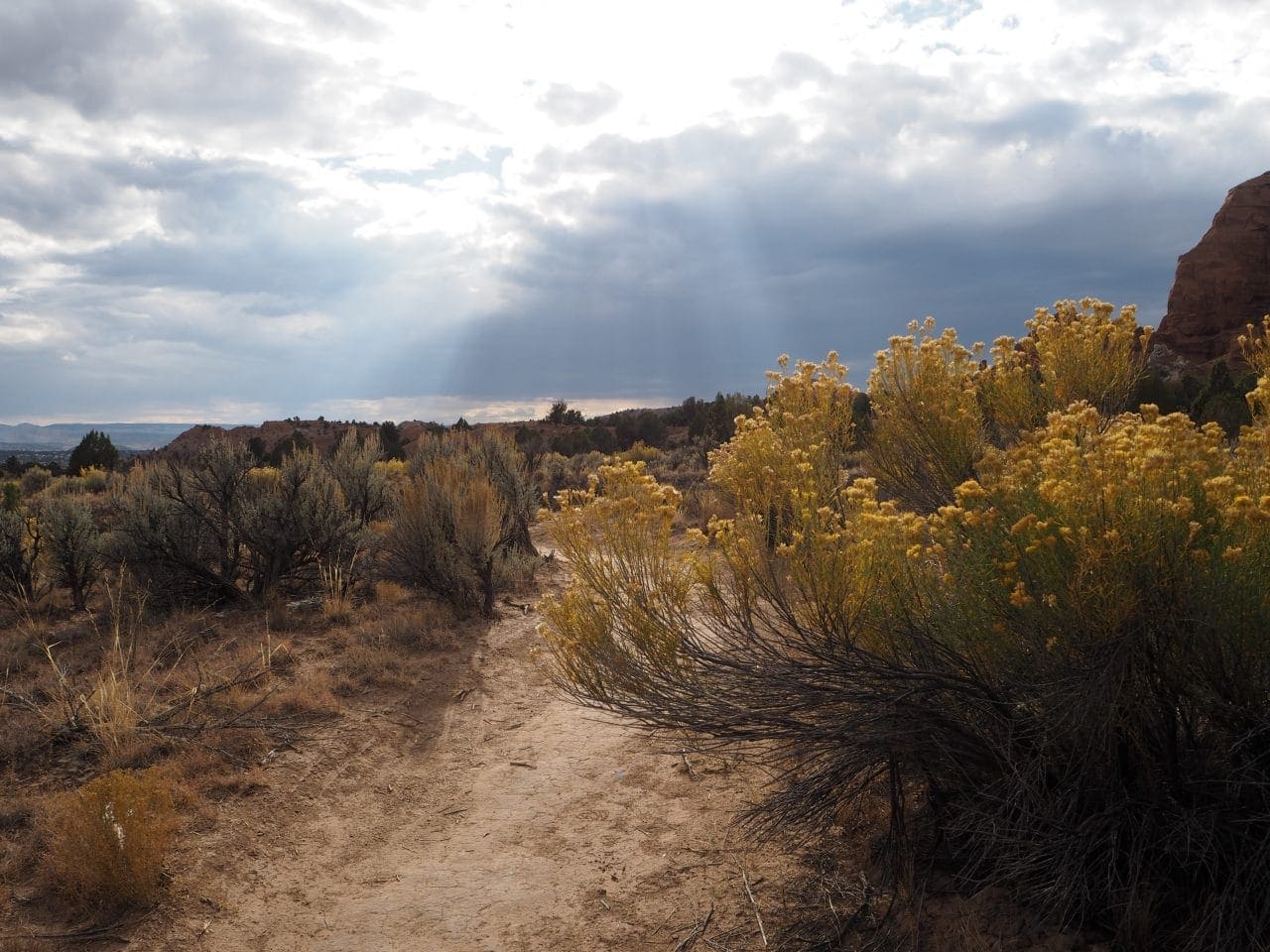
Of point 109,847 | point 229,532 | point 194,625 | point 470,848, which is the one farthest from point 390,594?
point 109,847

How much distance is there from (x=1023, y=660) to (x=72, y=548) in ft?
39.0

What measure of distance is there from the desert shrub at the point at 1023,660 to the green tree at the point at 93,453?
28306 millimetres

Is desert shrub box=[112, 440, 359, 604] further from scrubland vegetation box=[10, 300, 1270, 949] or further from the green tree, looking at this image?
the green tree

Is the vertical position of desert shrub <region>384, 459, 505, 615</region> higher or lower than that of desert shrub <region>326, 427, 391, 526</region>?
lower

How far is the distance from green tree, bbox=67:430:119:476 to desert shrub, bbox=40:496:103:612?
18.0 m

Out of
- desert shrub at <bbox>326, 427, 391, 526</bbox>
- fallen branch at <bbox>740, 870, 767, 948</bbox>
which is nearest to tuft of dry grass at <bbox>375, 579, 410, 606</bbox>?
desert shrub at <bbox>326, 427, 391, 526</bbox>

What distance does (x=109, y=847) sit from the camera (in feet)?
15.2

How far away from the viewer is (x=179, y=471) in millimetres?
11773

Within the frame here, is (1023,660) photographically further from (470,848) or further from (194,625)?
(194,625)

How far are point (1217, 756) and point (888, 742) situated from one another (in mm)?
1233

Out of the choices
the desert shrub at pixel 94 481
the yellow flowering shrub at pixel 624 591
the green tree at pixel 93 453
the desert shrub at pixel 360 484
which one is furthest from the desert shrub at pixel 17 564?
the green tree at pixel 93 453

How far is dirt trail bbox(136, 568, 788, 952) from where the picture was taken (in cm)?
454

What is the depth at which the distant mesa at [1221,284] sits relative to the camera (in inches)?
1491

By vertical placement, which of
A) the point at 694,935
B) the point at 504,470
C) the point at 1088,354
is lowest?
the point at 694,935
